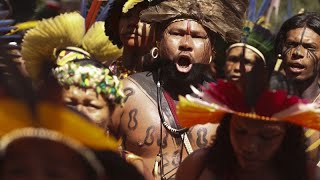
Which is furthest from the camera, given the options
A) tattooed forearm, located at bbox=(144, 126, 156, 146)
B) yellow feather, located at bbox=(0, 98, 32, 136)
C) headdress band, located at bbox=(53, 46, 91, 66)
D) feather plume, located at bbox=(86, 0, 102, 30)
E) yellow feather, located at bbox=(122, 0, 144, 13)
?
feather plume, located at bbox=(86, 0, 102, 30)

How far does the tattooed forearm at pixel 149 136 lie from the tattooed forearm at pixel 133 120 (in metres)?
0.08

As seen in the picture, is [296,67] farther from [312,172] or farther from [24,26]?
[312,172]

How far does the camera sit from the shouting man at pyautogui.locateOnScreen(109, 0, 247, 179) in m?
6.43

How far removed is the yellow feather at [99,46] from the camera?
696cm

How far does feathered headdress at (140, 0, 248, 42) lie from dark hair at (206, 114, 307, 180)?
5.94ft

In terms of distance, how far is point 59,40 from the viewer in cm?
656

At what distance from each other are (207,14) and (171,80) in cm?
47

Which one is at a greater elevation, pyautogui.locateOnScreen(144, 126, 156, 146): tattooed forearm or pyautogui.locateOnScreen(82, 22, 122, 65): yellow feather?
pyautogui.locateOnScreen(82, 22, 122, 65): yellow feather

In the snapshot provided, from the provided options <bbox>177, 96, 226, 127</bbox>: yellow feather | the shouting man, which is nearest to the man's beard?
the shouting man

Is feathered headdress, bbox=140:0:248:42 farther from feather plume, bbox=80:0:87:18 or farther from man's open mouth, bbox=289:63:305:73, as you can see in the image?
feather plume, bbox=80:0:87:18

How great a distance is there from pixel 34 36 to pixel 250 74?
2.13 m

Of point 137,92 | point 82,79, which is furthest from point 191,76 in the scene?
point 82,79

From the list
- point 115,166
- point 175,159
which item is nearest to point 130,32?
point 175,159

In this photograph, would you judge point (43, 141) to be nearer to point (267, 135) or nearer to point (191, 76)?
point (267, 135)
